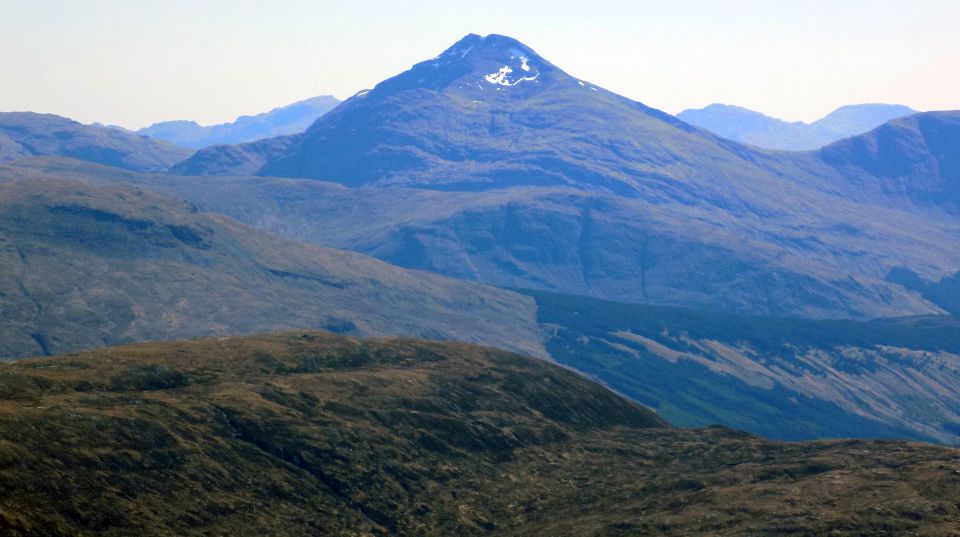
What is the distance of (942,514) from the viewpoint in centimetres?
12975

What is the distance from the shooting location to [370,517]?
143 meters

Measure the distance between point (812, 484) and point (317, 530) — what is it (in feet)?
226

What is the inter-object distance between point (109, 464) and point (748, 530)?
7675cm

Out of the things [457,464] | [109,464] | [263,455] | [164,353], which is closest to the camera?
[109,464]

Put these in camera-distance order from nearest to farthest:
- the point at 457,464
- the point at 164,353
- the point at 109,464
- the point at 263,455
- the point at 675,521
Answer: the point at 109,464 → the point at 675,521 → the point at 263,455 → the point at 457,464 → the point at 164,353

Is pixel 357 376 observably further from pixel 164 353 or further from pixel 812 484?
pixel 812 484

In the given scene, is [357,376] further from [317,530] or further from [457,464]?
[317,530]

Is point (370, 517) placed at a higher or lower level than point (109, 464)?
lower

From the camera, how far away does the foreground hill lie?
12362 cm

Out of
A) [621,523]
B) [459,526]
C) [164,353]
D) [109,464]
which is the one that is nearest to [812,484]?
[621,523]

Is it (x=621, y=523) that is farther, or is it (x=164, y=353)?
(x=164, y=353)

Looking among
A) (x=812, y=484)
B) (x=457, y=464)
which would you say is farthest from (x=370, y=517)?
(x=812, y=484)

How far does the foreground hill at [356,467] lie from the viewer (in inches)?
4867

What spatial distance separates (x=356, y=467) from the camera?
510ft
